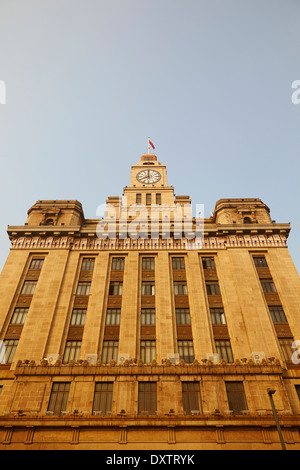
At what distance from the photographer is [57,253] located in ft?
127

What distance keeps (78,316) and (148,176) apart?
29815 mm

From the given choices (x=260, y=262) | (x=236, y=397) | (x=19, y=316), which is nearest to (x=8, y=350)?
(x=19, y=316)

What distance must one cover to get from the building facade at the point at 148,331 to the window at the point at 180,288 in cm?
11

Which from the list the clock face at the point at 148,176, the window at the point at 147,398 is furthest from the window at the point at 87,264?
the clock face at the point at 148,176

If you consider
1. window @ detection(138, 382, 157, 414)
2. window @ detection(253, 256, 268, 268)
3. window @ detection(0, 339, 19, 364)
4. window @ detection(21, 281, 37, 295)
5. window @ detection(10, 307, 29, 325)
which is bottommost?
window @ detection(138, 382, 157, 414)

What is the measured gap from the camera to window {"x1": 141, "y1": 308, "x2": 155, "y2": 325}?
33000mm

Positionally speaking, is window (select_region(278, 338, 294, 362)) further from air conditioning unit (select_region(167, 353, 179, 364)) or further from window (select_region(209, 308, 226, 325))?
air conditioning unit (select_region(167, 353, 179, 364))

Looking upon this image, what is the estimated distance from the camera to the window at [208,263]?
1504 inches

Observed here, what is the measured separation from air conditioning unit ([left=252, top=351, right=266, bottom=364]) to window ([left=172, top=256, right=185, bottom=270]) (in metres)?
12.4

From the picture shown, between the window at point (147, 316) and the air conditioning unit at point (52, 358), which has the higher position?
the window at point (147, 316)

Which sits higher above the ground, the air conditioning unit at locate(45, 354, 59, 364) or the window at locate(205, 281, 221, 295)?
the window at locate(205, 281, 221, 295)

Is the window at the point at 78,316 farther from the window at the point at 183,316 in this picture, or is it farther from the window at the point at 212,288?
the window at the point at 212,288

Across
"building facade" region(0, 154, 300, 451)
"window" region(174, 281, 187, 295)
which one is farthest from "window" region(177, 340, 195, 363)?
"window" region(174, 281, 187, 295)

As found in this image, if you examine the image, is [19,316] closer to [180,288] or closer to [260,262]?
[180,288]
